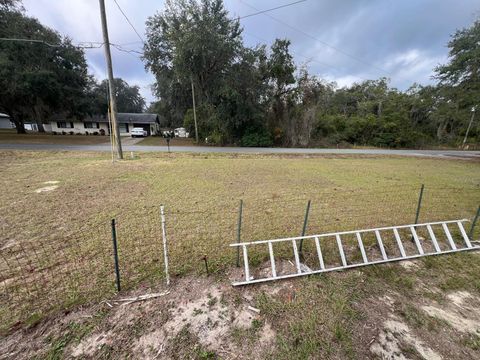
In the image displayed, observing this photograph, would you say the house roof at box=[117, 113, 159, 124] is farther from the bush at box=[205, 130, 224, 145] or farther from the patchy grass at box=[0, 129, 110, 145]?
the bush at box=[205, 130, 224, 145]

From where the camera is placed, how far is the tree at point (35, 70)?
17438 mm

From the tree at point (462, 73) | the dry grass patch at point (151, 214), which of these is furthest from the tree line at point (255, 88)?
the dry grass patch at point (151, 214)

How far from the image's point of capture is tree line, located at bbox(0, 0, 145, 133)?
17422mm

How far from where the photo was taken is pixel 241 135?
2147 centimetres

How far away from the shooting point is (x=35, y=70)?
18.7 m

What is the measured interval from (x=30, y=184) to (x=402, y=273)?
9.27m

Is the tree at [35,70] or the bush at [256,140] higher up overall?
the tree at [35,70]

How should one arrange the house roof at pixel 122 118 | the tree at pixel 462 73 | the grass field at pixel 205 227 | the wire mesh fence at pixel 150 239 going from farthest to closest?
the house roof at pixel 122 118 < the tree at pixel 462 73 < the wire mesh fence at pixel 150 239 < the grass field at pixel 205 227

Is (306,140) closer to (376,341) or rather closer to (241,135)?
(241,135)

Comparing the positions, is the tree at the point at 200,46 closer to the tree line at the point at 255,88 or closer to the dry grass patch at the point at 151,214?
the tree line at the point at 255,88

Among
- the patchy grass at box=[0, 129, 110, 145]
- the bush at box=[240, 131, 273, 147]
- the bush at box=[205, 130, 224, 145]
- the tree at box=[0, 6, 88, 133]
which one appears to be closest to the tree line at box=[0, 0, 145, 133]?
the tree at box=[0, 6, 88, 133]

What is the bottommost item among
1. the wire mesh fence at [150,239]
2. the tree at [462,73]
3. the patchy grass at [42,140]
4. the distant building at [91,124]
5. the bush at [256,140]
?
the wire mesh fence at [150,239]

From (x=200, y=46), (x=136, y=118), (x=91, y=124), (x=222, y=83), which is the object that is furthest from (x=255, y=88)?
Result: (x=91, y=124)

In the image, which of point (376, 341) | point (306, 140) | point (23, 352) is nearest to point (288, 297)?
point (376, 341)
